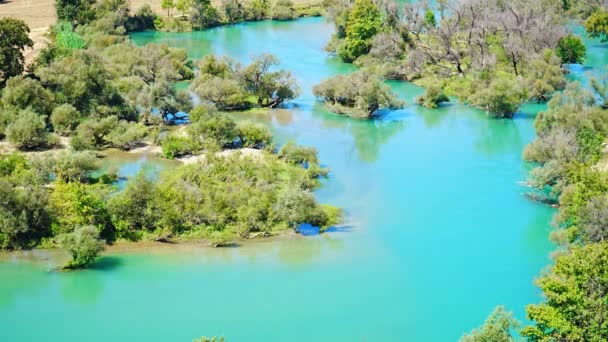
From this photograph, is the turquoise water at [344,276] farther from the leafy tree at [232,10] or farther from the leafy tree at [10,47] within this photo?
the leafy tree at [232,10]

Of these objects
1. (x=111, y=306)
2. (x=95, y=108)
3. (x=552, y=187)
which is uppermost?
(x=95, y=108)

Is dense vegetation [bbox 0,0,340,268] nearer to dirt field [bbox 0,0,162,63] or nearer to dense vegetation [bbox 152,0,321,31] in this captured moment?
dirt field [bbox 0,0,162,63]

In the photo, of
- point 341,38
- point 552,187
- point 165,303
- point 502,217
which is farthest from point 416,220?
point 341,38

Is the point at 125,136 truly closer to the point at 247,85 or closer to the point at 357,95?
the point at 247,85

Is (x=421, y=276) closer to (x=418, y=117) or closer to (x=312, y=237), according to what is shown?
(x=312, y=237)

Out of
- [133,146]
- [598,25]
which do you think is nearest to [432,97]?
[133,146]

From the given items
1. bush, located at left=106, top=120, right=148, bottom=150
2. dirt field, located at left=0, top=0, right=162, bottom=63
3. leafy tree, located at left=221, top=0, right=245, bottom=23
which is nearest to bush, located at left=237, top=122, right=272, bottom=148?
bush, located at left=106, top=120, right=148, bottom=150
